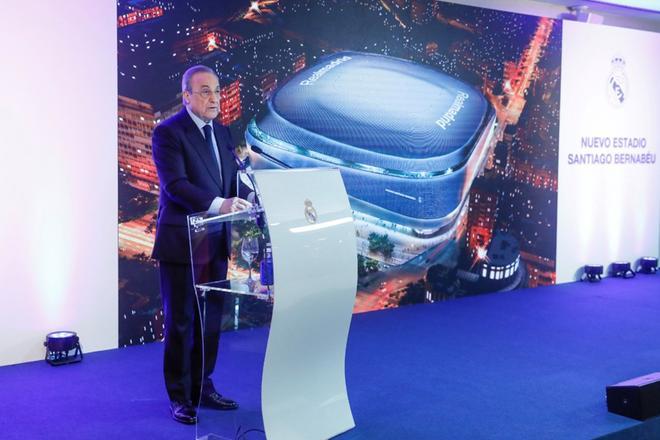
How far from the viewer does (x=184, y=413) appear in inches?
138

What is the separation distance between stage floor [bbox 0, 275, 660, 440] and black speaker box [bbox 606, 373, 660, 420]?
0.18 feet

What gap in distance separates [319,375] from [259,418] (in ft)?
1.17

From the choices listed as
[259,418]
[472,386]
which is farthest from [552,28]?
[259,418]

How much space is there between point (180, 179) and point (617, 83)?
6.15 meters

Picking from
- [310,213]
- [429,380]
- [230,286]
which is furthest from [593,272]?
[230,286]

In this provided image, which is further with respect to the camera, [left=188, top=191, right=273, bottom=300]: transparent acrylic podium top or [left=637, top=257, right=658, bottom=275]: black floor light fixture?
[left=637, top=257, right=658, bottom=275]: black floor light fixture

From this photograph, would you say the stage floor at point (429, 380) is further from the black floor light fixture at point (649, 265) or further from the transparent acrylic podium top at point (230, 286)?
the black floor light fixture at point (649, 265)

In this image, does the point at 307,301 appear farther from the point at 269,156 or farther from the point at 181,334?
the point at 269,156

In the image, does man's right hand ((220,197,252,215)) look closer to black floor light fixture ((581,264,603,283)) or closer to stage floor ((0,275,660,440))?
stage floor ((0,275,660,440))

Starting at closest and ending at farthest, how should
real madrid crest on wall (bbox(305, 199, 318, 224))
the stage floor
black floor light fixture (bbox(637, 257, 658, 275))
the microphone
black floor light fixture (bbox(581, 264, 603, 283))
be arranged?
1. real madrid crest on wall (bbox(305, 199, 318, 224))
2. the stage floor
3. the microphone
4. black floor light fixture (bbox(581, 264, 603, 283))
5. black floor light fixture (bbox(637, 257, 658, 275))

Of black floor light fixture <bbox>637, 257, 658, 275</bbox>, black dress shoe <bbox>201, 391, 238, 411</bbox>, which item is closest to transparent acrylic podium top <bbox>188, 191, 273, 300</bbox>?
black dress shoe <bbox>201, 391, 238, 411</bbox>

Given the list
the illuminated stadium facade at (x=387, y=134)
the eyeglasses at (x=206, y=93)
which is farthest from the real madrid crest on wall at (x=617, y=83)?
the eyeglasses at (x=206, y=93)

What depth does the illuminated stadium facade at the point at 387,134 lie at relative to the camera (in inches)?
229

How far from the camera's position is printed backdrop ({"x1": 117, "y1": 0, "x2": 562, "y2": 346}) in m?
5.09
